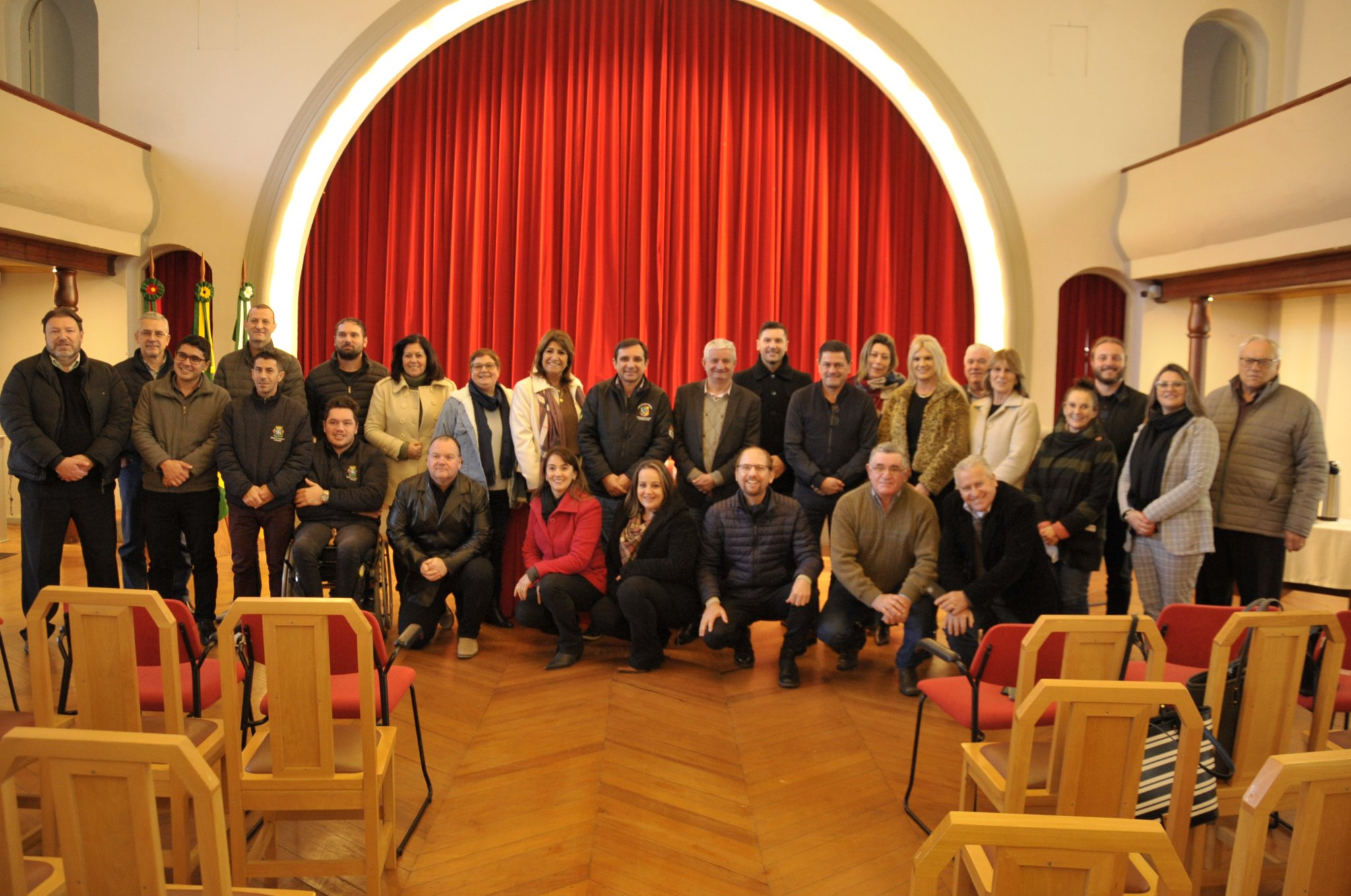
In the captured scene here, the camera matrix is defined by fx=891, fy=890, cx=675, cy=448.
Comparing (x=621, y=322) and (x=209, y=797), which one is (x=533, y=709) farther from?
(x=621, y=322)

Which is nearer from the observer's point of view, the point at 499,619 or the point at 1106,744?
the point at 1106,744

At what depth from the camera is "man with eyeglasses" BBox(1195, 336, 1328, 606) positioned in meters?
3.57

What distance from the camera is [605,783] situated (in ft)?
8.81

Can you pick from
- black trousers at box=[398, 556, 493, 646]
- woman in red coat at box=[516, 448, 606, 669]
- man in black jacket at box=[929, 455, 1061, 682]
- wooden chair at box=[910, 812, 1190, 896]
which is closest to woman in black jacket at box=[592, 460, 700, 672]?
woman in red coat at box=[516, 448, 606, 669]

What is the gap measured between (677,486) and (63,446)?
266 cm

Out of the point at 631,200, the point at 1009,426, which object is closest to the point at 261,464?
the point at 1009,426

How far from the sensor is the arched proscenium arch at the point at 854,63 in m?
7.13

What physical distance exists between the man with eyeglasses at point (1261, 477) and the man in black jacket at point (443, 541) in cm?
315

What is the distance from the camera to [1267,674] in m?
2.04

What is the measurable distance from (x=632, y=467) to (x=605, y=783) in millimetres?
1665

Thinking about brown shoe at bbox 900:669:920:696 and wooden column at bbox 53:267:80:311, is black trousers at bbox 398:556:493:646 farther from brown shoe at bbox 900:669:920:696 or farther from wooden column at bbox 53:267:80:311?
wooden column at bbox 53:267:80:311

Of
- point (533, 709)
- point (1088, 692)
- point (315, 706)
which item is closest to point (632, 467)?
point (533, 709)

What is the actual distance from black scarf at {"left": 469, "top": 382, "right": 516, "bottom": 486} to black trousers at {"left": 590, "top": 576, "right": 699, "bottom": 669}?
2.84 ft

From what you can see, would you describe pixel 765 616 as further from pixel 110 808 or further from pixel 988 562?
pixel 110 808
